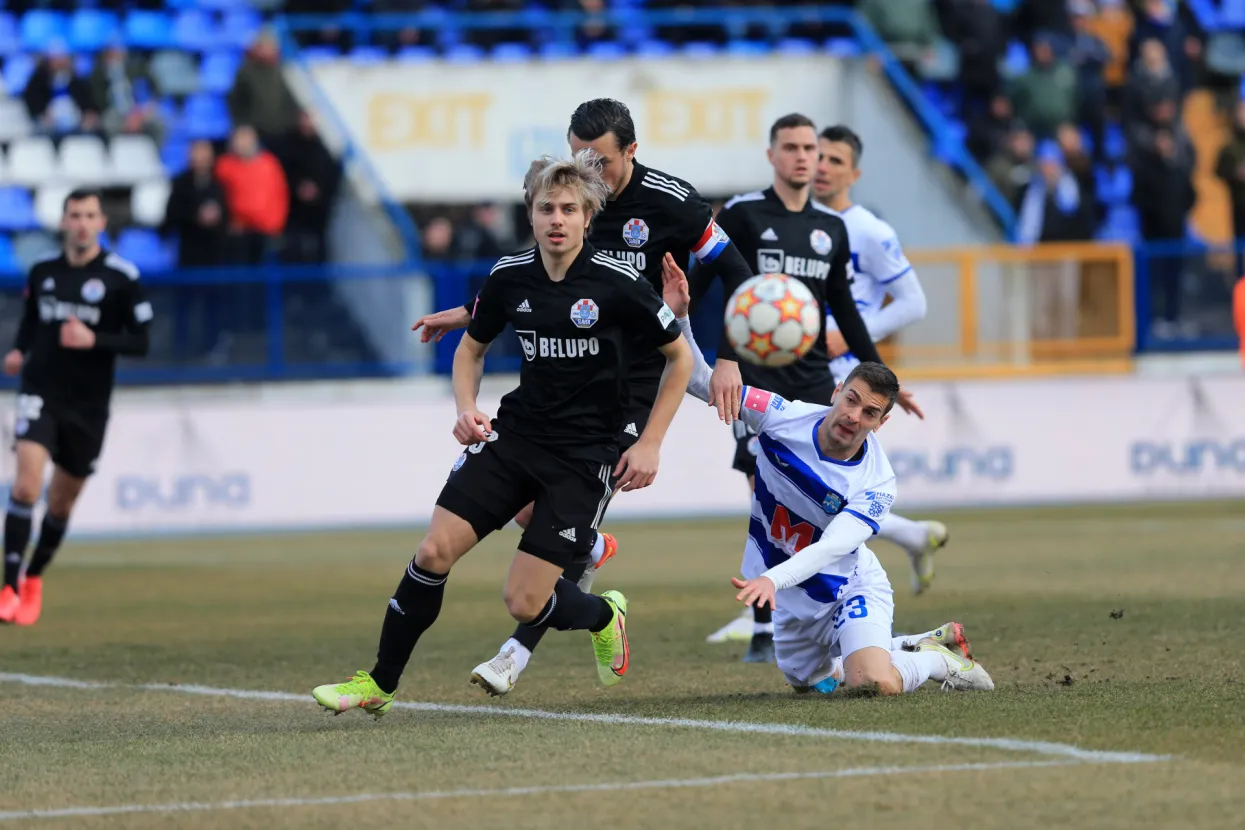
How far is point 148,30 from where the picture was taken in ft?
76.5

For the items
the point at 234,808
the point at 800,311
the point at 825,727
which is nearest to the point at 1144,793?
the point at 825,727

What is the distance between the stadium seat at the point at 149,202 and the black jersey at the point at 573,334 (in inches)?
574

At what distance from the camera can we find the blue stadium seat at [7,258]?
69.7ft

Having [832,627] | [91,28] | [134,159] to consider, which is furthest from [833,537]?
[91,28]

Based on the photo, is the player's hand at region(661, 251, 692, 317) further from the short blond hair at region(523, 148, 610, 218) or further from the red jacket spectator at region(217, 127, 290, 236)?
the red jacket spectator at region(217, 127, 290, 236)

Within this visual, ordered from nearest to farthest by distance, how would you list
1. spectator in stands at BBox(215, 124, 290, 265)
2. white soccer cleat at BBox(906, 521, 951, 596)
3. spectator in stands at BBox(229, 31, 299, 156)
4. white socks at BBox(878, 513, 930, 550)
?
white socks at BBox(878, 513, 930, 550), white soccer cleat at BBox(906, 521, 951, 596), spectator in stands at BBox(215, 124, 290, 265), spectator in stands at BBox(229, 31, 299, 156)

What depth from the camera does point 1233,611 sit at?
10453mm

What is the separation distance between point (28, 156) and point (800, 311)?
14918mm

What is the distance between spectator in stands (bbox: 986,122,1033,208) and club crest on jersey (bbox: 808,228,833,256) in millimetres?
Result: 13491

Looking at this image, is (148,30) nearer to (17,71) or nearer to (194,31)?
(194,31)

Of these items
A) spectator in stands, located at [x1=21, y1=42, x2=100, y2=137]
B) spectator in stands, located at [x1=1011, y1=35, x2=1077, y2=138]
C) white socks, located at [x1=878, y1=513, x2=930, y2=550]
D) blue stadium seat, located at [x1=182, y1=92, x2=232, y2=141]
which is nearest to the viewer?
white socks, located at [x1=878, y1=513, x2=930, y2=550]

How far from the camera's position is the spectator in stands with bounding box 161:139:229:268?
65.6 feet

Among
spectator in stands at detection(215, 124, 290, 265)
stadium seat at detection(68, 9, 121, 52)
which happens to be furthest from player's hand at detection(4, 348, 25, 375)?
stadium seat at detection(68, 9, 121, 52)

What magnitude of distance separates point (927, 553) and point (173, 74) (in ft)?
45.6
